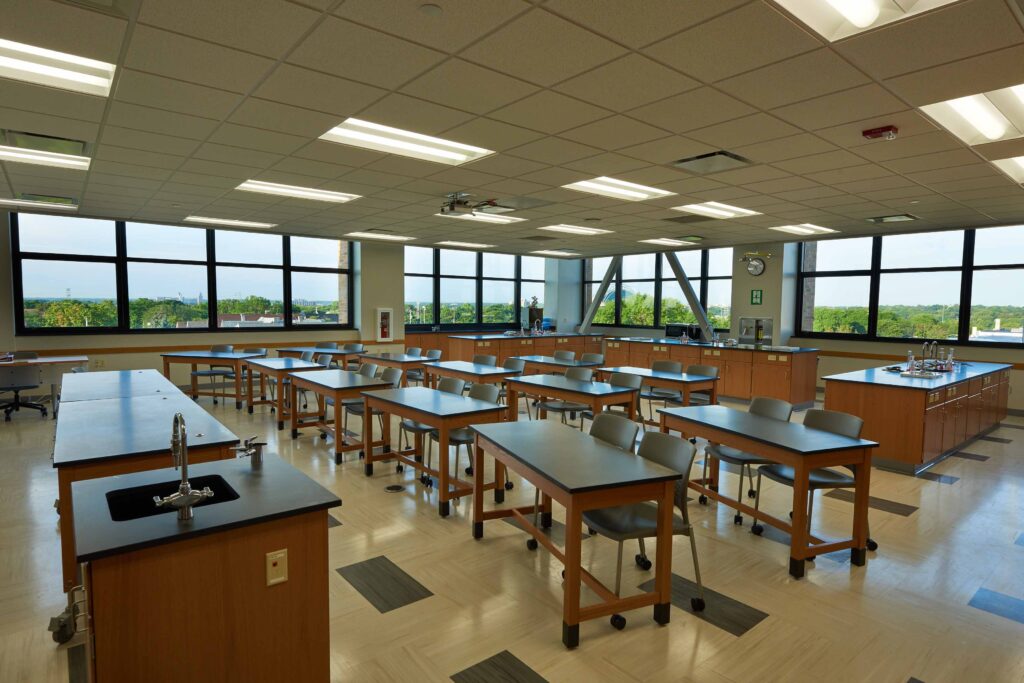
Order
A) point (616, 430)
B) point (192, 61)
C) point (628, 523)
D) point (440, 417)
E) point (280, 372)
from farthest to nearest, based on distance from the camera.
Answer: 1. point (280, 372)
2. point (440, 417)
3. point (616, 430)
4. point (192, 61)
5. point (628, 523)

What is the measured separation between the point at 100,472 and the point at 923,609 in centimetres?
403

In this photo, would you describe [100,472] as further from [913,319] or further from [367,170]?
[913,319]

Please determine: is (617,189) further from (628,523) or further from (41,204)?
(41,204)

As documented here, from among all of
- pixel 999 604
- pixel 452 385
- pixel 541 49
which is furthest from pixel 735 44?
pixel 452 385

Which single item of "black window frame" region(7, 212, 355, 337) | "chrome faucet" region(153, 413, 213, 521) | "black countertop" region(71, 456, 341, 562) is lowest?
"black countertop" region(71, 456, 341, 562)

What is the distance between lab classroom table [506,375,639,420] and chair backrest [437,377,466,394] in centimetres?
89

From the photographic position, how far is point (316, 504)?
1.82 m

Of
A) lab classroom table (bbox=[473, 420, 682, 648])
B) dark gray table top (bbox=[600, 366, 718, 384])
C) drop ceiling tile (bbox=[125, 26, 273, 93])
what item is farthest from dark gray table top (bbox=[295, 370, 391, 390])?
drop ceiling tile (bbox=[125, 26, 273, 93])

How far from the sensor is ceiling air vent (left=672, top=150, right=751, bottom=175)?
437cm

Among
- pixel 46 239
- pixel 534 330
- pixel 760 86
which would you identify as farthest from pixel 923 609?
pixel 46 239

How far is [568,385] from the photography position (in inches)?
213

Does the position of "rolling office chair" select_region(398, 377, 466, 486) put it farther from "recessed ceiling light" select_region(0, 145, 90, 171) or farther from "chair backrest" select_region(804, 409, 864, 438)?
"recessed ceiling light" select_region(0, 145, 90, 171)

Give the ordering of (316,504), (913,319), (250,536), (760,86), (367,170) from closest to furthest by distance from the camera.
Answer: (250,536) < (316,504) < (760,86) < (367,170) < (913,319)

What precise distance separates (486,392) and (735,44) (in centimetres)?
299
